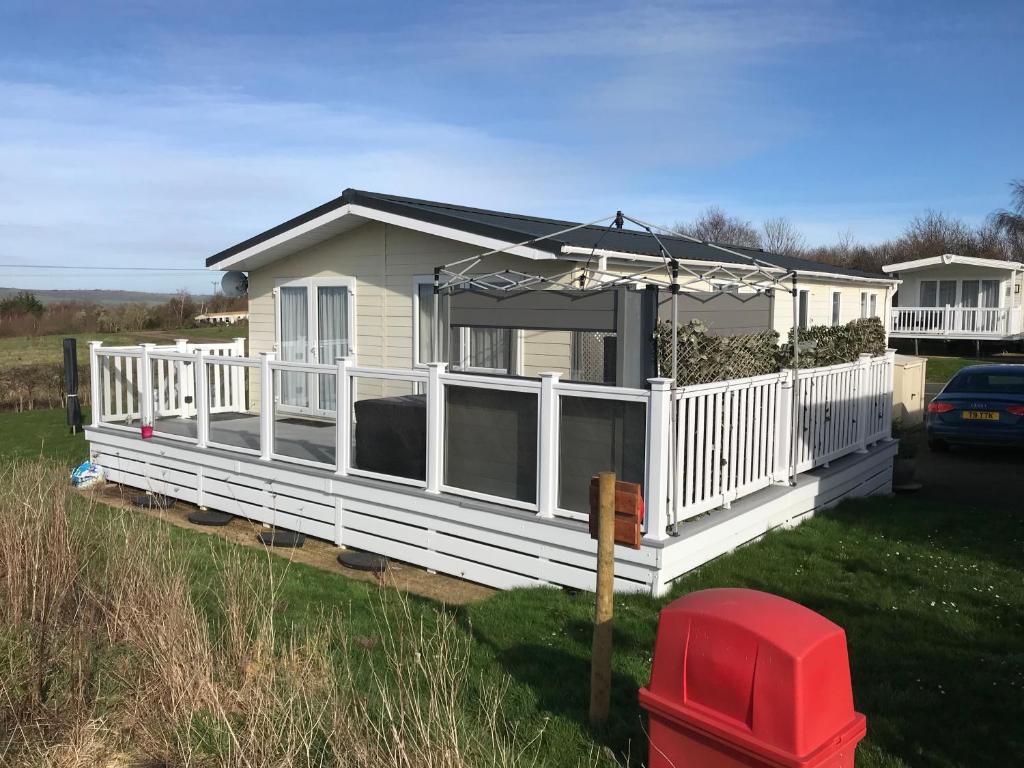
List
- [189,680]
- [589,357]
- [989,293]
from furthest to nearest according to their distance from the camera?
[989,293] < [589,357] < [189,680]

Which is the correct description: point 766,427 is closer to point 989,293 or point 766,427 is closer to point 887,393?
point 887,393

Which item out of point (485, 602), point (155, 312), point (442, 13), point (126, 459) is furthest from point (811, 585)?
point (155, 312)

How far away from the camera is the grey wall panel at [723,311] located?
729 centimetres

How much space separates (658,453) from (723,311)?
2.61 meters

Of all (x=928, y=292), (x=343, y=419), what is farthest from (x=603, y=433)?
(x=928, y=292)

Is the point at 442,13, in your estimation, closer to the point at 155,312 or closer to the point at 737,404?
the point at 737,404

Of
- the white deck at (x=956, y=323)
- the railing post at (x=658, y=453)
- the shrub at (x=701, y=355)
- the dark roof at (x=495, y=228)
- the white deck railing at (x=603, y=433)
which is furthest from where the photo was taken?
the white deck at (x=956, y=323)

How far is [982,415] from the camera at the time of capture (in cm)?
1170

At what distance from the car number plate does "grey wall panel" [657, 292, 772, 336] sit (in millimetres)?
4596

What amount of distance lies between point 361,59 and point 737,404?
34.6 feet

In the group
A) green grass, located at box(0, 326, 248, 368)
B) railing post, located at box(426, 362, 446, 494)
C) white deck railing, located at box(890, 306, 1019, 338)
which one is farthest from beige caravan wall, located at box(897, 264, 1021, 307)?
railing post, located at box(426, 362, 446, 494)

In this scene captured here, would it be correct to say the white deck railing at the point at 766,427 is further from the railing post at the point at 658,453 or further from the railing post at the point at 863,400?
the railing post at the point at 658,453

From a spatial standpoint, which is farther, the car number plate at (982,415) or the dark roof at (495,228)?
the car number plate at (982,415)

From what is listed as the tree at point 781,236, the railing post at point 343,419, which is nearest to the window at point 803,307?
the railing post at point 343,419
